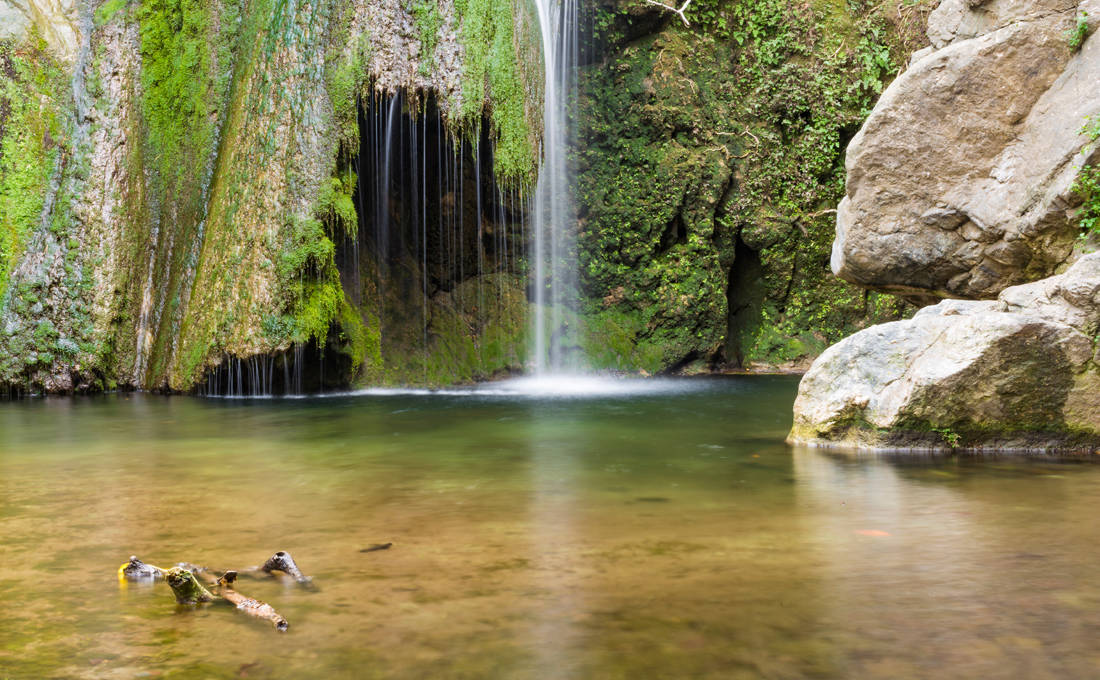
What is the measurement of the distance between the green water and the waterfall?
6.95 m

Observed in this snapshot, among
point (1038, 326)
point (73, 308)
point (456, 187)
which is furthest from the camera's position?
point (456, 187)

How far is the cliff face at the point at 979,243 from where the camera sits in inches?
215

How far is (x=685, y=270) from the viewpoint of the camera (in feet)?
45.2

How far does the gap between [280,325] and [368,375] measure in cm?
217

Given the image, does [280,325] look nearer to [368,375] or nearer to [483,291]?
[368,375]

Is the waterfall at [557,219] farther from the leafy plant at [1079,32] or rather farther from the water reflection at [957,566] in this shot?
the water reflection at [957,566]

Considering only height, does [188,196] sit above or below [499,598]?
above

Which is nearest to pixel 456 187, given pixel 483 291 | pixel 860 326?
pixel 483 291

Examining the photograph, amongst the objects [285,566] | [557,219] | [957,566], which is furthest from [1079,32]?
[557,219]

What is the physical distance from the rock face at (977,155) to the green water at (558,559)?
2587 mm

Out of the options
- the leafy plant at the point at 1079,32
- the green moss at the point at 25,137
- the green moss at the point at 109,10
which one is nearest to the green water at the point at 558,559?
the leafy plant at the point at 1079,32

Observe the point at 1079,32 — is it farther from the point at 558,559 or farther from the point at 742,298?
the point at 742,298

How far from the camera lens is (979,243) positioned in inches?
293

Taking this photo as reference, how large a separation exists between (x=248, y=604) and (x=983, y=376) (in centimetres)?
467
